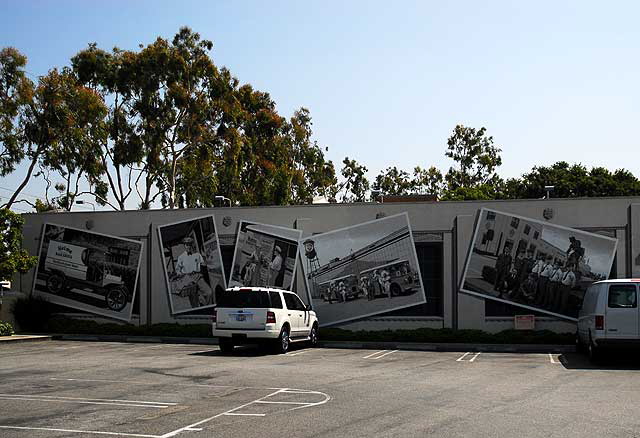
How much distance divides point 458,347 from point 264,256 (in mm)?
8455

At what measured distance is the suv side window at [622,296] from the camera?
1967cm

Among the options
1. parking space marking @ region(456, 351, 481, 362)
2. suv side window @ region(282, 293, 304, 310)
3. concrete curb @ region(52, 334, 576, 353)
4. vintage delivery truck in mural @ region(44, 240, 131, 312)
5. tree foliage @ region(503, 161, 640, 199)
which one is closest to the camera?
parking space marking @ region(456, 351, 481, 362)

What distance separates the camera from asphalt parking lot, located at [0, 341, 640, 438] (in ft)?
34.6

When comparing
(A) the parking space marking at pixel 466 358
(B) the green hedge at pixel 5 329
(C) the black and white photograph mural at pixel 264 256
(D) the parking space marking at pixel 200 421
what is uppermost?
(C) the black and white photograph mural at pixel 264 256

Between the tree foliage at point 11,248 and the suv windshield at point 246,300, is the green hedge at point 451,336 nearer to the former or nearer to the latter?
the suv windshield at point 246,300

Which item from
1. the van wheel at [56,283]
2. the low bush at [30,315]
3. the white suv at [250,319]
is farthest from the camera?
the van wheel at [56,283]

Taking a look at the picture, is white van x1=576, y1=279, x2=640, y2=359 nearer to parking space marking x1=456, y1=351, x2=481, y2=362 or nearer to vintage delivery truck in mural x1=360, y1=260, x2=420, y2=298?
parking space marking x1=456, y1=351, x2=481, y2=362

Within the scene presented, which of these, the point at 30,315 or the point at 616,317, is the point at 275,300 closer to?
the point at 616,317

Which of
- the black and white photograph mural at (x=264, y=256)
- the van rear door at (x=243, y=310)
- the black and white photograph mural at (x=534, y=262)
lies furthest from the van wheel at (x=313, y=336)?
the black and white photograph mural at (x=534, y=262)

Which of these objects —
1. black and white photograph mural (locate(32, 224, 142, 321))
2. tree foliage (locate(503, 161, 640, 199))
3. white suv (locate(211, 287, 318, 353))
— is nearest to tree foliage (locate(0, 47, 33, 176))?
black and white photograph mural (locate(32, 224, 142, 321))

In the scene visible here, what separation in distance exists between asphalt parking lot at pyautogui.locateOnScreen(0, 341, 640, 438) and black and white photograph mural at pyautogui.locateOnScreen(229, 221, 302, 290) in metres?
8.64

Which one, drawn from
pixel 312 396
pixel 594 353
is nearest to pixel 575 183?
pixel 594 353

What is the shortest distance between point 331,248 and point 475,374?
43.5 feet

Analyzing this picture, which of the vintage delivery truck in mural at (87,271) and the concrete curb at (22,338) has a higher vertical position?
the vintage delivery truck in mural at (87,271)
